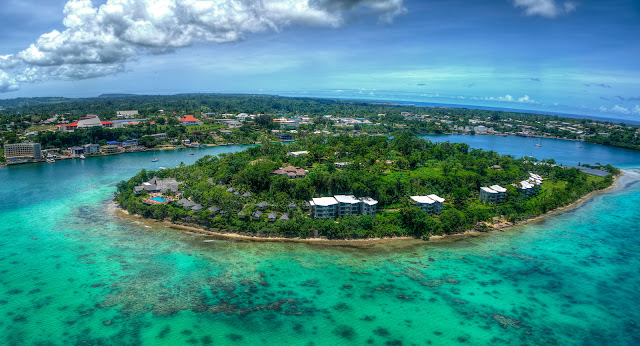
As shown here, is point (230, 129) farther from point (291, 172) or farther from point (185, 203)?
point (185, 203)

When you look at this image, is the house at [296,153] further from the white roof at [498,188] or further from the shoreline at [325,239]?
the white roof at [498,188]

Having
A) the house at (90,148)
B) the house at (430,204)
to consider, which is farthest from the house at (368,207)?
the house at (90,148)

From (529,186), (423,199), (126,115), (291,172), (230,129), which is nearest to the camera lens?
(423,199)

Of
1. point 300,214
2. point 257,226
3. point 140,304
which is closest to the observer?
point 140,304

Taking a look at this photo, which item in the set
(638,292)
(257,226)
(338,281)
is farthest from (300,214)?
(638,292)

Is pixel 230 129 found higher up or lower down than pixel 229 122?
lower down

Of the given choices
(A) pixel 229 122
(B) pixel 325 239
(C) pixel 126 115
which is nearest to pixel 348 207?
(B) pixel 325 239

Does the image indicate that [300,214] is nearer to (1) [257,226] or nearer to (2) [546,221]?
(1) [257,226]
